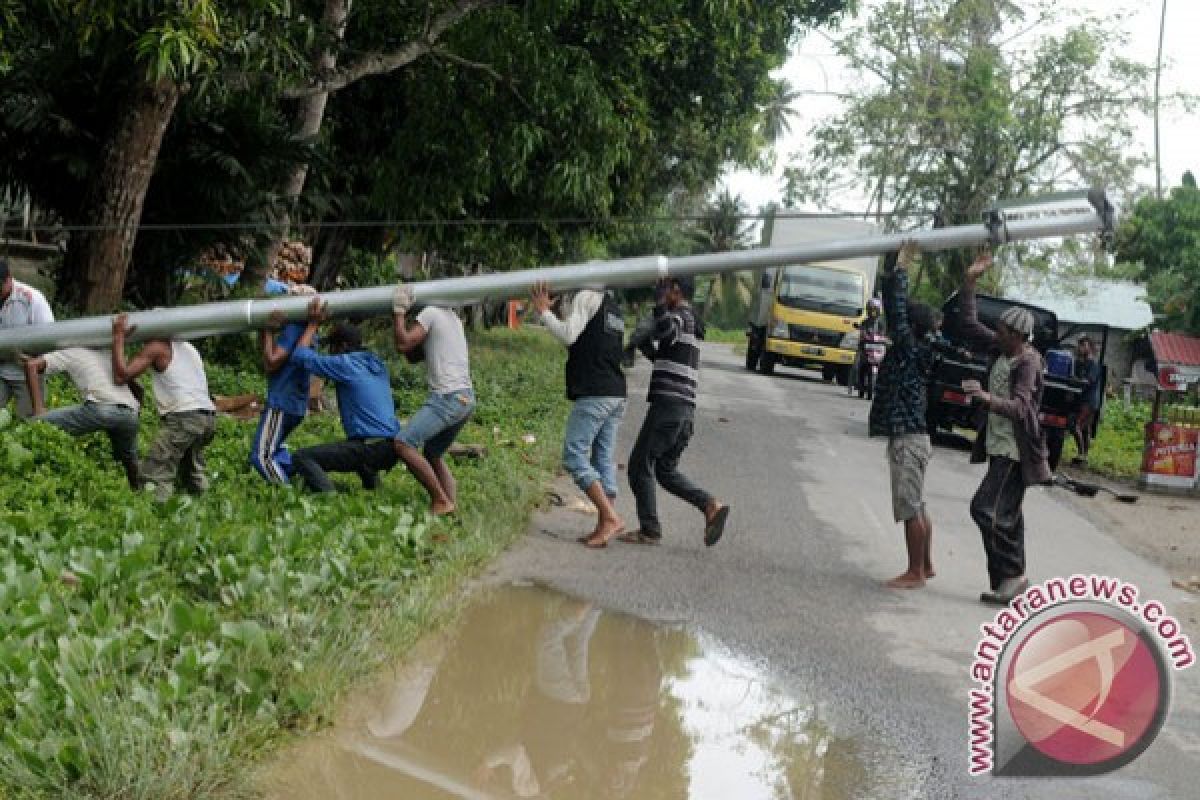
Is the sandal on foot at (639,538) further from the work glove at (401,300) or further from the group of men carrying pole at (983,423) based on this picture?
the work glove at (401,300)

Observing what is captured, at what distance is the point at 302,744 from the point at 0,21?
7.04 meters

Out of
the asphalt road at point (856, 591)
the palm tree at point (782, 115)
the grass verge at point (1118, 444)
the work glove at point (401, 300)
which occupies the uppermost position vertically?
the palm tree at point (782, 115)

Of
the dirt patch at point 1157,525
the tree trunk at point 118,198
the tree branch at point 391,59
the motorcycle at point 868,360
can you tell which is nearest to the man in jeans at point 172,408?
the tree trunk at point 118,198

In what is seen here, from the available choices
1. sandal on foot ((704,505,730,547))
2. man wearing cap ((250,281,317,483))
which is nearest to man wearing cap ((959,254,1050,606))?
sandal on foot ((704,505,730,547))

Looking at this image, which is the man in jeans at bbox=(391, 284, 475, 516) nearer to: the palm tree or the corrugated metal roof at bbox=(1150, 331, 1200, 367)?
the corrugated metal roof at bbox=(1150, 331, 1200, 367)

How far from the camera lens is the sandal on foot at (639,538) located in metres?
10.1

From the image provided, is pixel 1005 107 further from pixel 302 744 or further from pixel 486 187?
pixel 302 744

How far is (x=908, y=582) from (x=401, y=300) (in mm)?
3714

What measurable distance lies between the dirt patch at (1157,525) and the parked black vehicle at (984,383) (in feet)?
3.20

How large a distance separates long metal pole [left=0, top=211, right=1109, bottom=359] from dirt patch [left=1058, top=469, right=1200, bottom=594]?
3505 millimetres

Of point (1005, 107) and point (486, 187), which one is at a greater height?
point (1005, 107)

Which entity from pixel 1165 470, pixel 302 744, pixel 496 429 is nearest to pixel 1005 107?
pixel 1165 470

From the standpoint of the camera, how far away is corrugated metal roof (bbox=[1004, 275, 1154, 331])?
41156mm

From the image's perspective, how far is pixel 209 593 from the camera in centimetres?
686
